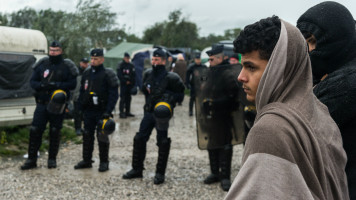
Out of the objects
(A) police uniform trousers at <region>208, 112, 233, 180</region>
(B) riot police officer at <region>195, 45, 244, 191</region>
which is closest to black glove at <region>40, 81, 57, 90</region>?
(B) riot police officer at <region>195, 45, 244, 191</region>

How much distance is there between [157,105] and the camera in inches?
214

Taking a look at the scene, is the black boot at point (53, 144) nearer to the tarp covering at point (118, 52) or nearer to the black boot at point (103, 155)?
the black boot at point (103, 155)

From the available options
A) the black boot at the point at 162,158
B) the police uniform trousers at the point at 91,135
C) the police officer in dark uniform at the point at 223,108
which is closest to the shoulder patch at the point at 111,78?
the police uniform trousers at the point at 91,135

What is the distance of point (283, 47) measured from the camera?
131cm

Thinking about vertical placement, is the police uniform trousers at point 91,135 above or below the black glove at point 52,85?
below

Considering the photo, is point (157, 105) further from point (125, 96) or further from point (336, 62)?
point (125, 96)

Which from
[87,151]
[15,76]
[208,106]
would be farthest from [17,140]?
[208,106]

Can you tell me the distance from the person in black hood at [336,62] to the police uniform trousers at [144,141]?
372 centimetres

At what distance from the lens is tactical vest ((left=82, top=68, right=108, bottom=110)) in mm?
6074

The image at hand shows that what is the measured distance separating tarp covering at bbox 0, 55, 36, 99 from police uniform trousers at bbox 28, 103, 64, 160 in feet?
5.76

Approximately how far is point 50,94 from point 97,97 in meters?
0.85

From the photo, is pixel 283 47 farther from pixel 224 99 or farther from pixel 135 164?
pixel 135 164

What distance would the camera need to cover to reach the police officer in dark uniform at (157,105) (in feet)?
18.3

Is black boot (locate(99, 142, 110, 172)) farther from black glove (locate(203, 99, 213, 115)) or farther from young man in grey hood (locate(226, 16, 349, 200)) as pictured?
young man in grey hood (locate(226, 16, 349, 200))
